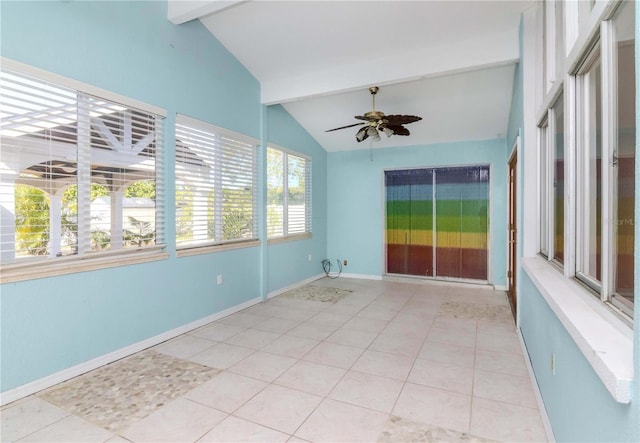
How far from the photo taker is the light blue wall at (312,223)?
199 inches

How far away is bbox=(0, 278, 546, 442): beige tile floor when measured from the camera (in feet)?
6.28

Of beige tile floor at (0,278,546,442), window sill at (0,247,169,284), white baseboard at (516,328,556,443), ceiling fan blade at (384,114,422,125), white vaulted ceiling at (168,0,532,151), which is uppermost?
white vaulted ceiling at (168,0,532,151)

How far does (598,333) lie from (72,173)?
→ 335 cm

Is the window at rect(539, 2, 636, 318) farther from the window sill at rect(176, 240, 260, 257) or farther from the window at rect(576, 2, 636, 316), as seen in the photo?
the window sill at rect(176, 240, 260, 257)

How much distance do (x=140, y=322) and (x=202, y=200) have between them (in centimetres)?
144

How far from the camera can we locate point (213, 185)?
13.0 ft

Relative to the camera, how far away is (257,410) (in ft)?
6.94

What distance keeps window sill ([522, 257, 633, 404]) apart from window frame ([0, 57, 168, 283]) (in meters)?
3.15

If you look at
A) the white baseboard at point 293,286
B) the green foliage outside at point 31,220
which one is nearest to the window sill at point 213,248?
the white baseboard at point 293,286

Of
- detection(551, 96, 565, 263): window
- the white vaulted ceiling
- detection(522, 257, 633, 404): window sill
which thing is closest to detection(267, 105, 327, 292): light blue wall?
the white vaulted ceiling

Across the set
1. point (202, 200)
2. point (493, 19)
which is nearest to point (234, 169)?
point (202, 200)

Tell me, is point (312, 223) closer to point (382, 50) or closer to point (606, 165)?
point (382, 50)

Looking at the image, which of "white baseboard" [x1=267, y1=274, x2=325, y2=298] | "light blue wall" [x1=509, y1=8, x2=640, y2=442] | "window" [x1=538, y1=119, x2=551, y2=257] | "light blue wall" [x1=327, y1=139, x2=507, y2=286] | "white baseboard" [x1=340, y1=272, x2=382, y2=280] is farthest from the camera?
"white baseboard" [x1=340, y1=272, x2=382, y2=280]

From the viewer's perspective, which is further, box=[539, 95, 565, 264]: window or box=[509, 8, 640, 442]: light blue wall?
box=[539, 95, 565, 264]: window
